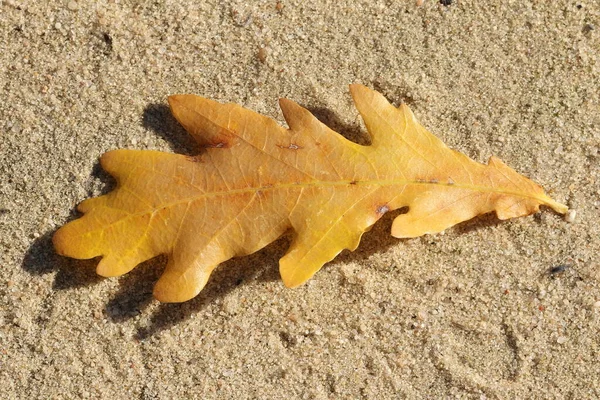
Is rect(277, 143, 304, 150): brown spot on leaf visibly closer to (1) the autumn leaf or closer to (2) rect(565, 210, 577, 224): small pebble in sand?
(1) the autumn leaf

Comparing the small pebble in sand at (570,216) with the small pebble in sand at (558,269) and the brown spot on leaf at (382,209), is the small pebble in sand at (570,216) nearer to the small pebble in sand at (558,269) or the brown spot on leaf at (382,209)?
the small pebble in sand at (558,269)

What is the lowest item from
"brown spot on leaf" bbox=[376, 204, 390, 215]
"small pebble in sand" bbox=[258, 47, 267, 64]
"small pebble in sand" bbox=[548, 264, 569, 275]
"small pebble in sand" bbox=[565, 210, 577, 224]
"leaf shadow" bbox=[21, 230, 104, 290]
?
"small pebble in sand" bbox=[548, 264, 569, 275]

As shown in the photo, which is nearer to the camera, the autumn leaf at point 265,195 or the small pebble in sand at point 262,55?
the autumn leaf at point 265,195

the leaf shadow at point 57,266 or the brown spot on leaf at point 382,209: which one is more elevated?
the brown spot on leaf at point 382,209

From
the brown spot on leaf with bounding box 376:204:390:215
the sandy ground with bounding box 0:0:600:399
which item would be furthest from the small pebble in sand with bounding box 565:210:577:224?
the brown spot on leaf with bounding box 376:204:390:215

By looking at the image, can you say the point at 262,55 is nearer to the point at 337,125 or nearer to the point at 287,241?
the point at 337,125

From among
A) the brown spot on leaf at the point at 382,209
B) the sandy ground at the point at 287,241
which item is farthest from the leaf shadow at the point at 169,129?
the brown spot on leaf at the point at 382,209

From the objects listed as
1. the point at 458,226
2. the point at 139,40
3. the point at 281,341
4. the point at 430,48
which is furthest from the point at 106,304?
the point at 430,48

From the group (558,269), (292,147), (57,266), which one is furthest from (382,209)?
(57,266)
